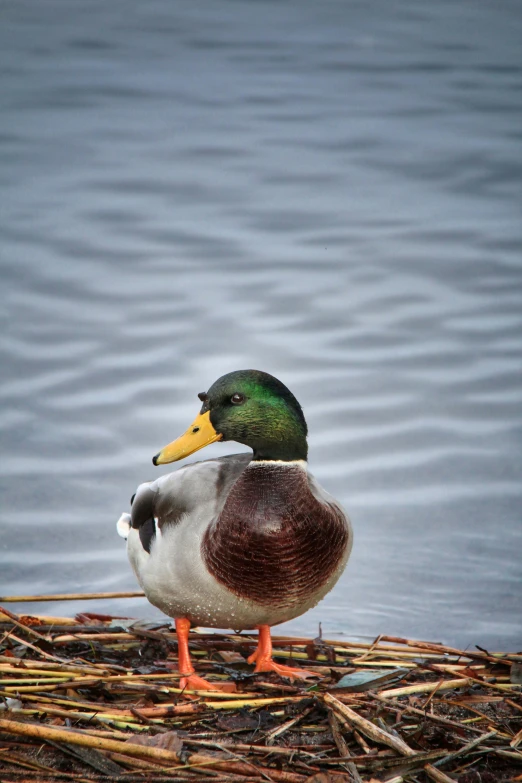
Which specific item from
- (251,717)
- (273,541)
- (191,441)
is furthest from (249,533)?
(251,717)

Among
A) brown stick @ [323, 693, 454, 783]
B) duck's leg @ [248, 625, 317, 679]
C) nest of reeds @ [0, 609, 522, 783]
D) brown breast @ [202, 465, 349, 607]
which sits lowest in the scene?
duck's leg @ [248, 625, 317, 679]

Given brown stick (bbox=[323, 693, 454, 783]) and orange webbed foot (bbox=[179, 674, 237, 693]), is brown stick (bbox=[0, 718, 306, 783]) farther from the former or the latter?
orange webbed foot (bbox=[179, 674, 237, 693])

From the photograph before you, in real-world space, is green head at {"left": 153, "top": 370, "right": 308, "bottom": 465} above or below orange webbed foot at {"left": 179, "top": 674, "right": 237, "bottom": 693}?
above

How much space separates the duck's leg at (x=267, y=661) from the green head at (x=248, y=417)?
0.60 meters

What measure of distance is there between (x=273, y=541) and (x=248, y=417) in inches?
15.2

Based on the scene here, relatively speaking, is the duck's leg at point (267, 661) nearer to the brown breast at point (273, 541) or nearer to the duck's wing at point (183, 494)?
the brown breast at point (273, 541)

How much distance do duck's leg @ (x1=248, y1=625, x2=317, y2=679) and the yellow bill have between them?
63cm

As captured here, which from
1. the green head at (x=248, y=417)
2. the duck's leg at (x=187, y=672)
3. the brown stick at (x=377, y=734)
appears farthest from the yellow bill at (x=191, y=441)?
the brown stick at (x=377, y=734)

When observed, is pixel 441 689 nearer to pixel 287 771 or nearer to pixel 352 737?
pixel 352 737

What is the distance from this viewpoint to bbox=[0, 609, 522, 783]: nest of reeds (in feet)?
7.24

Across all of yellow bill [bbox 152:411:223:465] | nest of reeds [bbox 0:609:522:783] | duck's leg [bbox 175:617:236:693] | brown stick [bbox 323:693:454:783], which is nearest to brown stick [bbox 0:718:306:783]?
nest of reeds [bbox 0:609:522:783]

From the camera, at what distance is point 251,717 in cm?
248

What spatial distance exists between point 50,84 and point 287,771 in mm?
3766

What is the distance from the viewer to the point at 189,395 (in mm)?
4652
